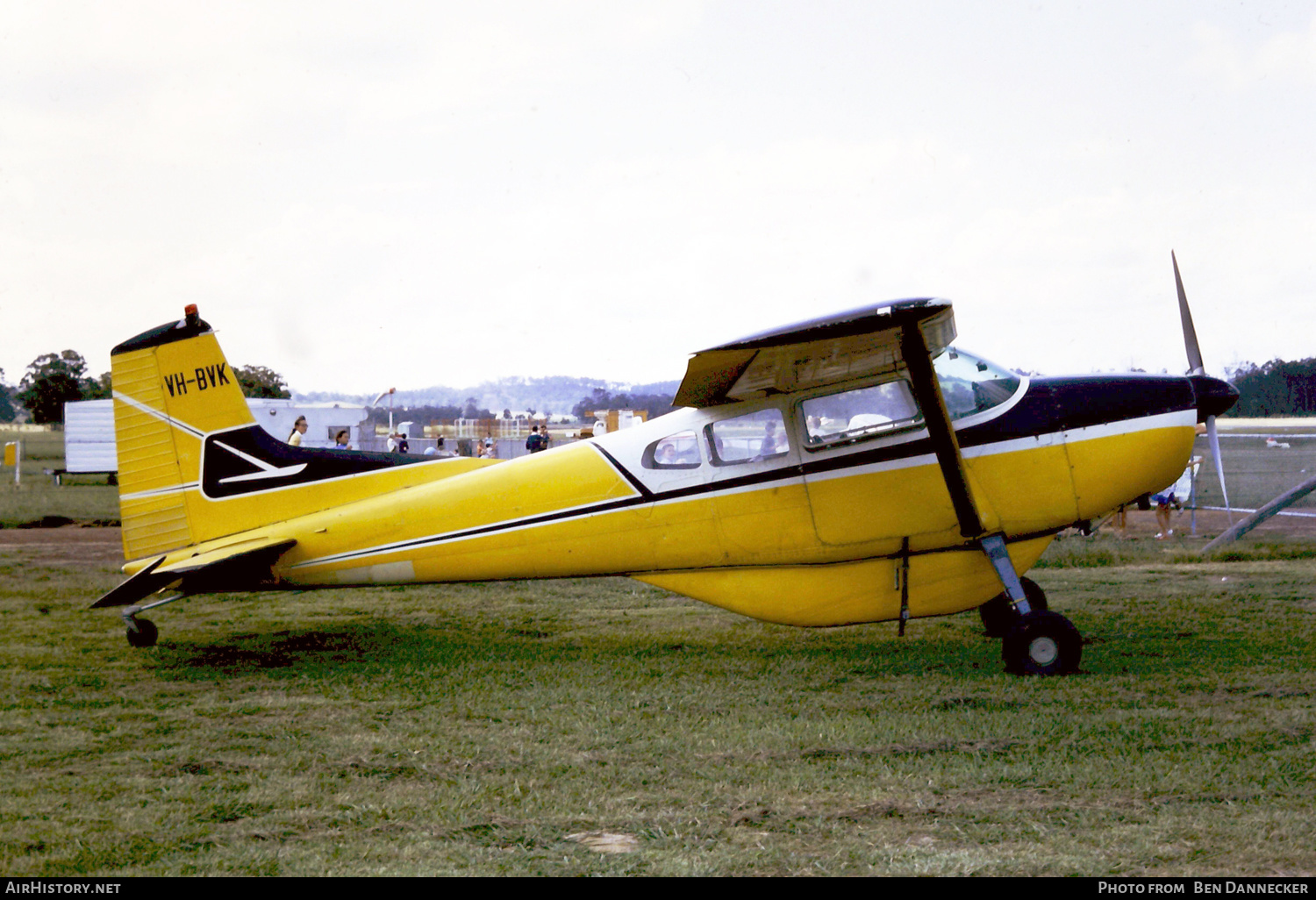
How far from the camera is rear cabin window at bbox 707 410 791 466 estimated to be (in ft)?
25.3

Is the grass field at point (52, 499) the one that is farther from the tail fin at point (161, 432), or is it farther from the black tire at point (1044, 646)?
the black tire at point (1044, 646)

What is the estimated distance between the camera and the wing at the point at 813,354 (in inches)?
248

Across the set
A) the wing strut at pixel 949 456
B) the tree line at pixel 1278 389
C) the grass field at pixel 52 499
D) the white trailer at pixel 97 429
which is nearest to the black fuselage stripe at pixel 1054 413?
the wing strut at pixel 949 456

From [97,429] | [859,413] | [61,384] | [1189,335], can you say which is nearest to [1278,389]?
[1189,335]

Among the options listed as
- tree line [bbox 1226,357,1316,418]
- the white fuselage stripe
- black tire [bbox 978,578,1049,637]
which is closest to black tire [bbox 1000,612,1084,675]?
black tire [bbox 978,578,1049,637]

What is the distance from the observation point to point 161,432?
843 centimetres

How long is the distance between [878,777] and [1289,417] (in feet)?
92.5

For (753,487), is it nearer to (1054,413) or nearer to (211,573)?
(1054,413)

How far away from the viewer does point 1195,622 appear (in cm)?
884

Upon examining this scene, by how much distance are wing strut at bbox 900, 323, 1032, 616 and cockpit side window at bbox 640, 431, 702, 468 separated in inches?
68.2

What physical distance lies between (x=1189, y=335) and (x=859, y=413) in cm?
280

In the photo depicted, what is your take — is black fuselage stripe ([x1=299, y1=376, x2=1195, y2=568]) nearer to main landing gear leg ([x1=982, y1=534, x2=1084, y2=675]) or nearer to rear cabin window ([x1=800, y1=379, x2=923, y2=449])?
rear cabin window ([x1=800, y1=379, x2=923, y2=449])

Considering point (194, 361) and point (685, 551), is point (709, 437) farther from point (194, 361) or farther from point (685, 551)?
point (194, 361)

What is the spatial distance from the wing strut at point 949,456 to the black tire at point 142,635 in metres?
6.48
